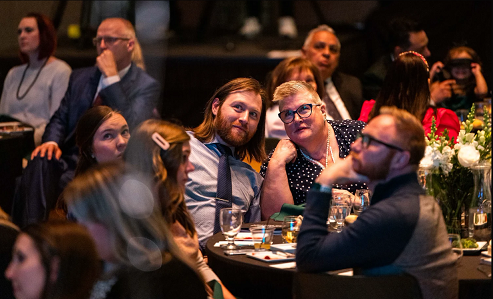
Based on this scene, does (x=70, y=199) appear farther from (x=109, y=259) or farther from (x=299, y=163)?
(x=299, y=163)

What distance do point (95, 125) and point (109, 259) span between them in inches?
53.2

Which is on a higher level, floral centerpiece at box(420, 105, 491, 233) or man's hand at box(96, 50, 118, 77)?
man's hand at box(96, 50, 118, 77)

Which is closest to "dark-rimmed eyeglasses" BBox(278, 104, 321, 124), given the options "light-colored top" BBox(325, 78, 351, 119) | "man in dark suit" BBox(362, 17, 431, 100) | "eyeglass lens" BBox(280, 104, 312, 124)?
"eyeglass lens" BBox(280, 104, 312, 124)

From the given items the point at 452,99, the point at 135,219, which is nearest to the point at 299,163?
the point at 135,219

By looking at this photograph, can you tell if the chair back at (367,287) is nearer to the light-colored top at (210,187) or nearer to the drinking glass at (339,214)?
the drinking glass at (339,214)

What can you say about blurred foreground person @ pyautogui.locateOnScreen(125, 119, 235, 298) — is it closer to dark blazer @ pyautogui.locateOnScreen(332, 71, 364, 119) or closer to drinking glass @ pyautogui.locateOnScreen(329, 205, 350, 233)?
drinking glass @ pyautogui.locateOnScreen(329, 205, 350, 233)

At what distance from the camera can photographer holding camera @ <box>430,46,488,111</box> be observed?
480cm

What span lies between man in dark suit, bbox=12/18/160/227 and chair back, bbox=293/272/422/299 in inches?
92.1

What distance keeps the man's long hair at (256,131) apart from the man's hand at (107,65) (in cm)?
119

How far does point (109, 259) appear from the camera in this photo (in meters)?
1.75

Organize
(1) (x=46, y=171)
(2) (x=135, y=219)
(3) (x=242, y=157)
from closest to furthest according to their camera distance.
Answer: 1. (2) (x=135, y=219)
2. (3) (x=242, y=157)
3. (1) (x=46, y=171)

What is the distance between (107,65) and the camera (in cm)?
418

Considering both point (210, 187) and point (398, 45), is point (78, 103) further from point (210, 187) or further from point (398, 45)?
point (398, 45)

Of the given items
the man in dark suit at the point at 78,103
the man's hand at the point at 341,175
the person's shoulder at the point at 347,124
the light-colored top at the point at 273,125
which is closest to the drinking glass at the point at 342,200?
the man's hand at the point at 341,175
